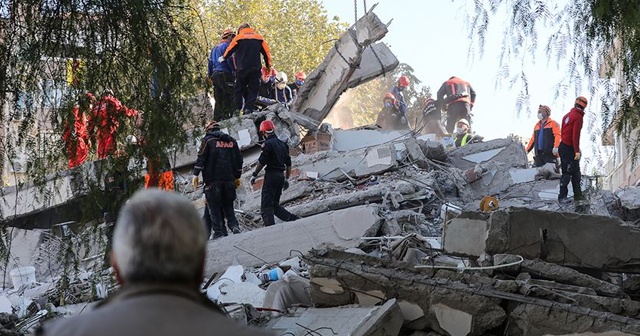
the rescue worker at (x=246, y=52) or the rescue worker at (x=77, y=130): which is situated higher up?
the rescue worker at (x=246, y=52)

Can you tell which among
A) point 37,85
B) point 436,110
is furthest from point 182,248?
point 436,110

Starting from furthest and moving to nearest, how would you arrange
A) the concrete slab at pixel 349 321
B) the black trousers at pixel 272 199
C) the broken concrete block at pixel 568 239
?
the black trousers at pixel 272 199 < the broken concrete block at pixel 568 239 < the concrete slab at pixel 349 321

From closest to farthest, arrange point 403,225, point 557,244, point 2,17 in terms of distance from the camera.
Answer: point 2,17
point 557,244
point 403,225

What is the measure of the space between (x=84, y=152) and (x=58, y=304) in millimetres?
3913

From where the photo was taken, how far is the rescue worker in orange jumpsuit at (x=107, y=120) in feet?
21.9

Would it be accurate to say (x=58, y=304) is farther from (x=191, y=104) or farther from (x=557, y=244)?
(x=557, y=244)

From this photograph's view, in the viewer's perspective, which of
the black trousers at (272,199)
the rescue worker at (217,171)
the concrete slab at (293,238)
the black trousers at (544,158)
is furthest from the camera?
the black trousers at (544,158)

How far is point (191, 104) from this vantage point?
23.6 ft

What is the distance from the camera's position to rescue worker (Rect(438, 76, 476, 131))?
68.6ft

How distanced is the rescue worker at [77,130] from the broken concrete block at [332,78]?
10630 millimetres

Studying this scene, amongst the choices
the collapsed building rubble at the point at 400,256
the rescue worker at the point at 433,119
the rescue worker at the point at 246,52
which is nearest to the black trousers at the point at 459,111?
the rescue worker at the point at 433,119

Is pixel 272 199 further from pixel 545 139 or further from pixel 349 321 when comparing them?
pixel 545 139

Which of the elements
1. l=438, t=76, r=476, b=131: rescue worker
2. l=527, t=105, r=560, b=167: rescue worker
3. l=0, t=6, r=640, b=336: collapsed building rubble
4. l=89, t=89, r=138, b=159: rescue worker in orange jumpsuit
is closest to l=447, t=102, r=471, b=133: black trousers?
l=438, t=76, r=476, b=131: rescue worker

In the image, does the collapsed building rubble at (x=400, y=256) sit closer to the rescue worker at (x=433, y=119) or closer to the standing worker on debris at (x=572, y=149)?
the standing worker on debris at (x=572, y=149)
